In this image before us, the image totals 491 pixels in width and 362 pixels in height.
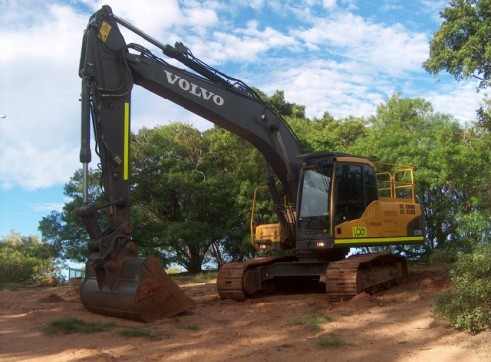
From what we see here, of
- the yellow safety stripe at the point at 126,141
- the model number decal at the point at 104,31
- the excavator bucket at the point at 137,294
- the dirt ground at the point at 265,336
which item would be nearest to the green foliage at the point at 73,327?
the dirt ground at the point at 265,336

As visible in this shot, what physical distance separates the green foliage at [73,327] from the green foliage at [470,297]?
470 cm

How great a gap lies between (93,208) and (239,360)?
12.3 ft

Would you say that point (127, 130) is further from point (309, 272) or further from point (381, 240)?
point (381, 240)

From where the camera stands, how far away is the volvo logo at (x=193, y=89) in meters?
9.75

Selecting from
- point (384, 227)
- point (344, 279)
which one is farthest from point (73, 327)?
point (384, 227)

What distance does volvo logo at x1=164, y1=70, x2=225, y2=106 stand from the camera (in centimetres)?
975

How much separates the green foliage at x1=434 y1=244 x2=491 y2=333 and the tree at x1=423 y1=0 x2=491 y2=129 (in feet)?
32.1

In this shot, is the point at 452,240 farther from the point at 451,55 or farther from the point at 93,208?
the point at 93,208

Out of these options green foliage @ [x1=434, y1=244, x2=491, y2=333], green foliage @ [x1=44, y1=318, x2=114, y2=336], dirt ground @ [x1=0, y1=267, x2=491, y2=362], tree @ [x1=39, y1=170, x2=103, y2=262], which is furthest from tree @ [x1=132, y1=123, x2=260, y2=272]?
green foliage @ [x1=434, y1=244, x2=491, y2=333]

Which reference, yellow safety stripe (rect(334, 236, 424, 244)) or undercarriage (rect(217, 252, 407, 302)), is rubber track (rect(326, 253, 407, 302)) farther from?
yellow safety stripe (rect(334, 236, 424, 244))

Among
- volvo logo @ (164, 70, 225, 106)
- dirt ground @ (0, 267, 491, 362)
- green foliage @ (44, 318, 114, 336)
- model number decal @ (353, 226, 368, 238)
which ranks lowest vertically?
dirt ground @ (0, 267, 491, 362)

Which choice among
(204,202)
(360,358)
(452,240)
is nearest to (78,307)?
(360,358)

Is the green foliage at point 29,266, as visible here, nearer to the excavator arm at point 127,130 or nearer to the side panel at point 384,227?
the excavator arm at point 127,130

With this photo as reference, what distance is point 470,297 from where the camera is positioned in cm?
656
